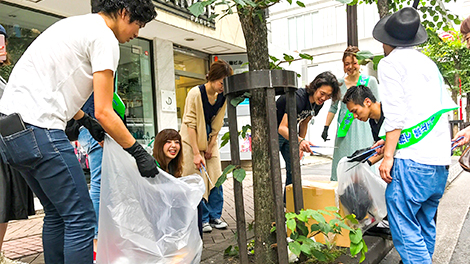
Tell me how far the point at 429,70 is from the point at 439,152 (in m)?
0.47

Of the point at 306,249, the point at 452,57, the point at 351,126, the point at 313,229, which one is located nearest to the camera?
the point at 306,249

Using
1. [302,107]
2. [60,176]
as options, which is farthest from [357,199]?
[60,176]

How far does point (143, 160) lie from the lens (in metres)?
1.94

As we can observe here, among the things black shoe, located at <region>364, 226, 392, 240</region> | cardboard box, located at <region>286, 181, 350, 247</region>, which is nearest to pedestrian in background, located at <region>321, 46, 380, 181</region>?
black shoe, located at <region>364, 226, 392, 240</region>

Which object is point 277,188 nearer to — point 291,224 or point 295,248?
point 291,224

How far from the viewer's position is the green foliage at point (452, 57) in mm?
15227

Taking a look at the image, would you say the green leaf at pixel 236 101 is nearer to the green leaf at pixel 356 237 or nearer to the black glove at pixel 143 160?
the black glove at pixel 143 160

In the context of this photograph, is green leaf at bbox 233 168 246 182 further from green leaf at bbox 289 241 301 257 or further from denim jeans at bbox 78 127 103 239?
denim jeans at bbox 78 127 103 239

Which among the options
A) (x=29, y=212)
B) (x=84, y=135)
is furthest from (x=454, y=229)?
(x=29, y=212)

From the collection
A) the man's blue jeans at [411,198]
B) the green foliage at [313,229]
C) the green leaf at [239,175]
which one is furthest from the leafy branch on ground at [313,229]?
the green leaf at [239,175]

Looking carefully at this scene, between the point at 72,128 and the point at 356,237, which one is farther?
the point at 72,128

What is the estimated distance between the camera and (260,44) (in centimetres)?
225

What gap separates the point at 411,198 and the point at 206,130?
6.84 feet

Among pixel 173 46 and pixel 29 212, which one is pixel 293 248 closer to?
pixel 29 212
